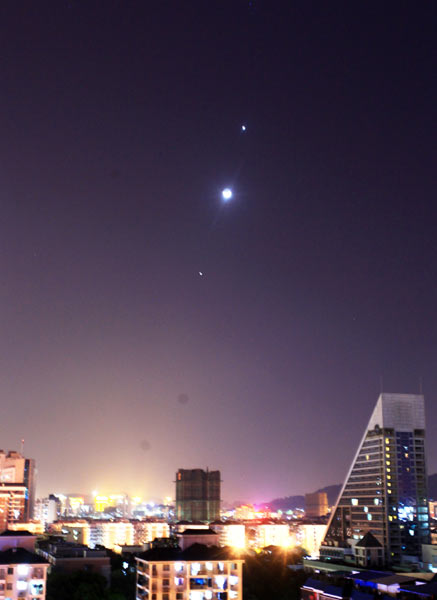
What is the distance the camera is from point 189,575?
1391 inches

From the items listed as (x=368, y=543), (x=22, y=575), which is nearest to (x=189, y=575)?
(x=22, y=575)

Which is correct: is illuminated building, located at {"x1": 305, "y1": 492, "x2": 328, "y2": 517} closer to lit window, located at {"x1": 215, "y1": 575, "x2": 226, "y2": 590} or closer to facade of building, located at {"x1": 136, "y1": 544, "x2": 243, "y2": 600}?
facade of building, located at {"x1": 136, "y1": 544, "x2": 243, "y2": 600}

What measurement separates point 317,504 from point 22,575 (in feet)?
452

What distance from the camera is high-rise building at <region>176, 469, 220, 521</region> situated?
11781cm

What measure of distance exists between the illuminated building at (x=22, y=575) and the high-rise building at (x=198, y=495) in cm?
8563

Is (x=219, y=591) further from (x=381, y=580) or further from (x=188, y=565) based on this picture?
(x=381, y=580)

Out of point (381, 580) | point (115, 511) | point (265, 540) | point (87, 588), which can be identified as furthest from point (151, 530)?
point (115, 511)

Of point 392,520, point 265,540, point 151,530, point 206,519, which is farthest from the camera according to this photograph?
point 206,519

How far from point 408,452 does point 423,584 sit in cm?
2178

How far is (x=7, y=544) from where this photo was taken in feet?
119

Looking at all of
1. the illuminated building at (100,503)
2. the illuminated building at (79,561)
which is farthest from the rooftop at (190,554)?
the illuminated building at (100,503)

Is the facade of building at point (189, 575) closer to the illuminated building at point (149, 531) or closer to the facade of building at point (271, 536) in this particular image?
the facade of building at point (271, 536)

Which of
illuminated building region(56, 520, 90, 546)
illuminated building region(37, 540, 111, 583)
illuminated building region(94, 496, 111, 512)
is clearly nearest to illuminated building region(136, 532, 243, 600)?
illuminated building region(37, 540, 111, 583)

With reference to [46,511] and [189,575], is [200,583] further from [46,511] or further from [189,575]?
[46,511]
